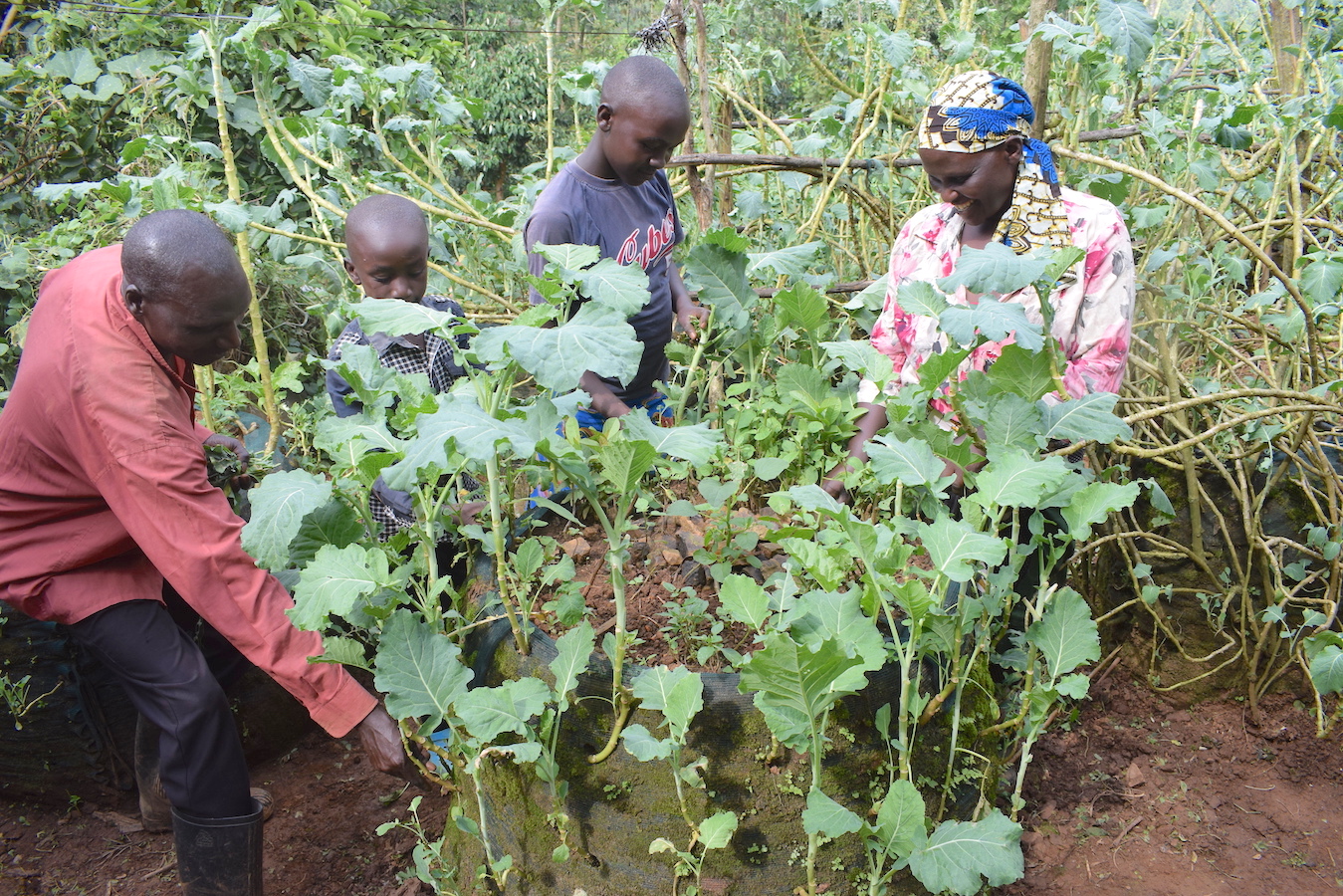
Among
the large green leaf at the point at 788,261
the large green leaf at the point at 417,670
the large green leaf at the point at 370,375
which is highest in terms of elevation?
the large green leaf at the point at 788,261

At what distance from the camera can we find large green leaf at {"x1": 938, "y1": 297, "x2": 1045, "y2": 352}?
5.13ft

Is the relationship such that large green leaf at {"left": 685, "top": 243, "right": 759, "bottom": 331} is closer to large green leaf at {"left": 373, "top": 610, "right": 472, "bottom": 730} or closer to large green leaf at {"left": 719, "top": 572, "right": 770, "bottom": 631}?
large green leaf at {"left": 719, "top": 572, "right": 770, "bottom": 631}

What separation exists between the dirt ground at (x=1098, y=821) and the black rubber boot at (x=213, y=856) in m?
0.33

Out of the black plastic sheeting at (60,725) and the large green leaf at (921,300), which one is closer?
the large green leaf at (921,300)

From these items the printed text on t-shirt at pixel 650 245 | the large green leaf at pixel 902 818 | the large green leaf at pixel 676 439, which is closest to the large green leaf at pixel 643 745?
the large green leaf at pixel 902 818

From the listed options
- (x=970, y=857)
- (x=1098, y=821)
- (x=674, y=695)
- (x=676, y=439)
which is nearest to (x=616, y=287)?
(x=676, y=439)

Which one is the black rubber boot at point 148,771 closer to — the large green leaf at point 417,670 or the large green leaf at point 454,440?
the large green leaf at point 417,670

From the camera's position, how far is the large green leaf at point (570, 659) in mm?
1577

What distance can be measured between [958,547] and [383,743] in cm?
126

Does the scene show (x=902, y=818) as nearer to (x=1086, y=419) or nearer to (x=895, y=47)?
(x=1086, y=419)

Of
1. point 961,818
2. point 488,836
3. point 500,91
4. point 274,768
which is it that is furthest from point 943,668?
point 500,91

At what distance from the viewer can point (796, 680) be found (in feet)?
4.54

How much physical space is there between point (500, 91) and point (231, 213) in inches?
440

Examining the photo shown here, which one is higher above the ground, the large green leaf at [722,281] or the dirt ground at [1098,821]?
the large green leaf at [722,281]
